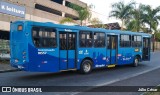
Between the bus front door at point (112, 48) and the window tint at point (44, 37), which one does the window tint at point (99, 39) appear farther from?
the window tint at point (44, 37)

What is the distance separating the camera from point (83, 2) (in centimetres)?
6019

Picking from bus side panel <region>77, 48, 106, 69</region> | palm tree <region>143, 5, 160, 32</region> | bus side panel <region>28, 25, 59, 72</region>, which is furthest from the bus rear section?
palm tree <region>143, 5, 160, 32</region>

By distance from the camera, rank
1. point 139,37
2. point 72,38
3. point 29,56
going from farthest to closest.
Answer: point 139,37 < point 72,38 < point 29,56

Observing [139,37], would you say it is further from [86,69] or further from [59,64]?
[59,64]

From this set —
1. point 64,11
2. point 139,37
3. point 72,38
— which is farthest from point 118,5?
point 72,38

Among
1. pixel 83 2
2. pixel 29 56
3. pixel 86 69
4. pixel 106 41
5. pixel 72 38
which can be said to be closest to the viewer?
pixel 29 56

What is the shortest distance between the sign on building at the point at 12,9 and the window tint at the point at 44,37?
26.7 metres

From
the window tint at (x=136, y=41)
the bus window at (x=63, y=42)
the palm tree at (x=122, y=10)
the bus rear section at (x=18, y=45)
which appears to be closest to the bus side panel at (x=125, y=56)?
the window tint at (x=136, y=41)

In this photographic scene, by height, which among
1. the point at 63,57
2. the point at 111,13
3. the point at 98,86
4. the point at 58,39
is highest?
the point at 111,13

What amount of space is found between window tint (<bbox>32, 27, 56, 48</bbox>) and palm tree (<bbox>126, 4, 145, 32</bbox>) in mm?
31705

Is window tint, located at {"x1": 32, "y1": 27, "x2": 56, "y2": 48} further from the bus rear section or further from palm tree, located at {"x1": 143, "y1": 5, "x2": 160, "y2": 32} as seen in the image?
palm tree, located at {"x1": 143, "y1": 5, "x2": 160, "y2": 32}

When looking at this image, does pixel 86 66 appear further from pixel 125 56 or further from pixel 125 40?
pixel 125 40

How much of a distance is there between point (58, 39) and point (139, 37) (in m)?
9.01

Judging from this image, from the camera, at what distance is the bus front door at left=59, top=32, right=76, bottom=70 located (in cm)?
1361
